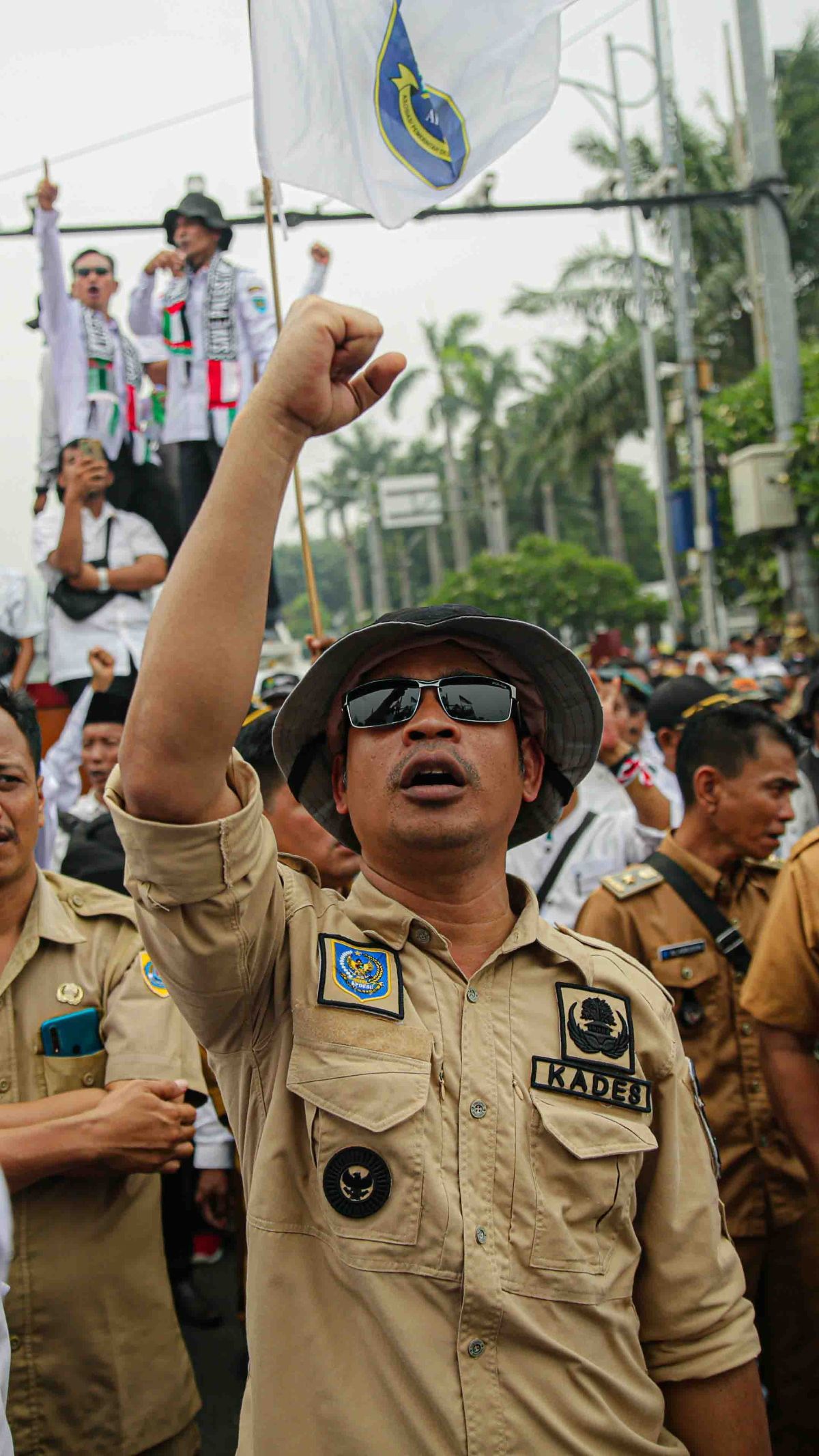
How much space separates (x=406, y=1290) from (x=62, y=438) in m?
5.40

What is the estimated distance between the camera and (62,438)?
6.34 m

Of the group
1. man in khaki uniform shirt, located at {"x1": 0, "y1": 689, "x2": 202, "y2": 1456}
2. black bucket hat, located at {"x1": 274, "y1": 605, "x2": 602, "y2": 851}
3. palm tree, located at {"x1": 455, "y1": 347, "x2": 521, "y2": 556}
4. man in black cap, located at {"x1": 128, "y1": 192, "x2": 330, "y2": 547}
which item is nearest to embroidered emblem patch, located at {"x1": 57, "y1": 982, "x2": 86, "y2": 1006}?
man in khaki uniform shirt, located at {"x1": 0, "y1": 689, "x2": 202, "y2": 1456}

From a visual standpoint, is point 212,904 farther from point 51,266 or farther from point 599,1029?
point 51,266

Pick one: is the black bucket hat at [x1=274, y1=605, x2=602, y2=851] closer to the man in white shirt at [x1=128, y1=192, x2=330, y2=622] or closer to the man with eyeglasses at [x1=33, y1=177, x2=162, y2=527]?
the man in white shirt at [x1=128, y1=192, x2=330, y2=622]

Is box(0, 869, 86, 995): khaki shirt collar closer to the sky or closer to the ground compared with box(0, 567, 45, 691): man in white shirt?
closer to the ground

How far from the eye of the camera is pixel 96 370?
6332 millimetres

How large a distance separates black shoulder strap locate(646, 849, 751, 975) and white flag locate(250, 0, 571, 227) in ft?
6.22

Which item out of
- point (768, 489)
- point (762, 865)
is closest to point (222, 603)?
point (762, 865)

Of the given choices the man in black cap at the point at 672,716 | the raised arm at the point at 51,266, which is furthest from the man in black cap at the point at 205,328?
the man in black cap at the point at 672,716

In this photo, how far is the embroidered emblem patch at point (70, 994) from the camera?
8.91ft

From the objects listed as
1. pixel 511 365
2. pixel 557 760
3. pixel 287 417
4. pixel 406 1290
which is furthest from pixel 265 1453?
pixel 511 365

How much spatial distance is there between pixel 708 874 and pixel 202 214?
4.25m

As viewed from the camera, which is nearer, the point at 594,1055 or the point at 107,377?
the point at 594,1055

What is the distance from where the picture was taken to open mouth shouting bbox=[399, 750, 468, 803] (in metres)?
2.05
